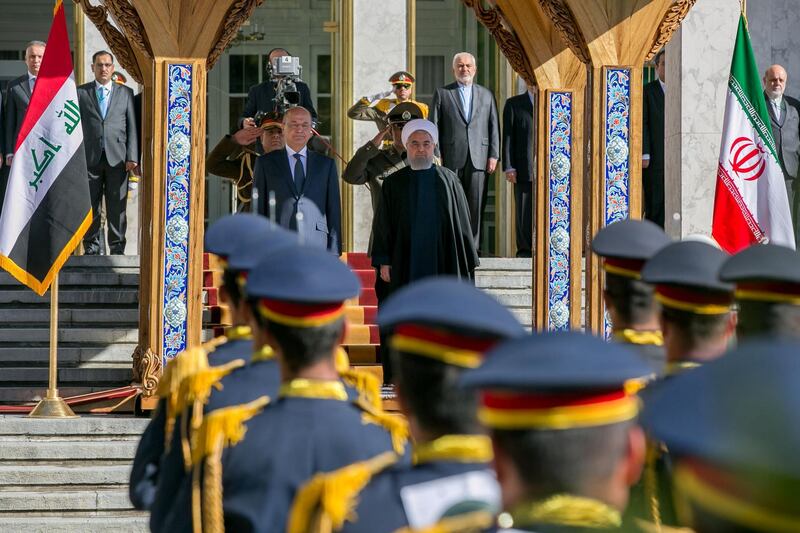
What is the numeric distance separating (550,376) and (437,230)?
832cm

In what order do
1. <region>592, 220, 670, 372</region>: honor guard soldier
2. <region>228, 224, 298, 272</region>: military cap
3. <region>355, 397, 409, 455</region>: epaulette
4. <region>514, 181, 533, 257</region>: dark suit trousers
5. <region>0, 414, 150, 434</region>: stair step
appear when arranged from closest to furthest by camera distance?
1. <region>355, 397, 409, 455</region>: epaulette
2. <region>228, 224, 298, 272</region>: military cap
3. <region>592, 220, 670, 372</region>: honor guard soldier
4. <region>0, 414, 150, 434</region>: stair step
5. <region>514, 181, 533, 257</region>: dark suit trousers

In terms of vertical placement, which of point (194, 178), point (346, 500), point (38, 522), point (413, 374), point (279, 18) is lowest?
point (38, 522)

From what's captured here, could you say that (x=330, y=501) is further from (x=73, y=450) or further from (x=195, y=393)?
(x=73, y=450)

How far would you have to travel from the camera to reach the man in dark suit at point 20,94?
13180 millimetres

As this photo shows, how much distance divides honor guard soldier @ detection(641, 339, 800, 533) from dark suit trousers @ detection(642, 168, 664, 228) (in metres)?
12.9

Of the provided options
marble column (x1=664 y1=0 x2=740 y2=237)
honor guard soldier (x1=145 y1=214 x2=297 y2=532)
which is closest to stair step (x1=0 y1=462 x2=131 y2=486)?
honor guard soldier (x1=145 y1=214 x2=297 y2=532)

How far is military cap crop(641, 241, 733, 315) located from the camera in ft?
11.9

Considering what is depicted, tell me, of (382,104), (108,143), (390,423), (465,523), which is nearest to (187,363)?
(390,423)

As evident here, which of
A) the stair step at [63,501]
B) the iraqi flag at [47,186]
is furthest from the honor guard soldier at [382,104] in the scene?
the stair step at [63,501]

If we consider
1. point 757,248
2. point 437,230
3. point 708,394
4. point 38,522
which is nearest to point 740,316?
point 757,248

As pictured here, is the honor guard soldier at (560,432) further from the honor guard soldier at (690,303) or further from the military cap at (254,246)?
the military cap at (254,246)

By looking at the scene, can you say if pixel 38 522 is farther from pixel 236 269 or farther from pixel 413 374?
pixel 413 374

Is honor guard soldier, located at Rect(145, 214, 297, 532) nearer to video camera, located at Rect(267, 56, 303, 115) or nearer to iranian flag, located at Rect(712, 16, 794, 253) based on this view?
iranian flag, located at Rect(712, 16, 794, 253)

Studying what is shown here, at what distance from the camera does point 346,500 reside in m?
2.66
